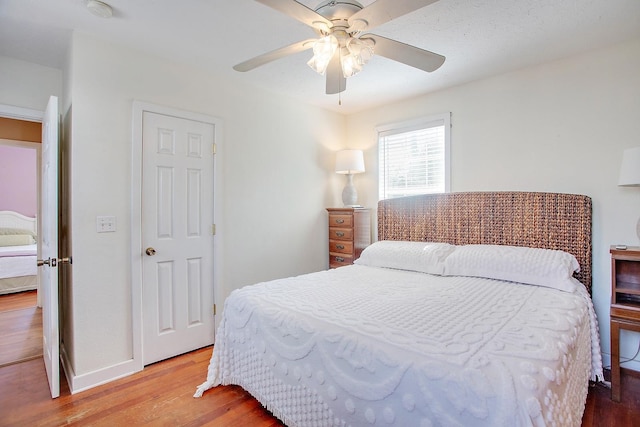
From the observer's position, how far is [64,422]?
6.08 ft

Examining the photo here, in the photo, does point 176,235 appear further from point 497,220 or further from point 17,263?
point 17,263

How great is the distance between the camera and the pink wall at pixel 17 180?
234 inches

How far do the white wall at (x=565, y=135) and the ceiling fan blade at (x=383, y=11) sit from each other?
1.97m

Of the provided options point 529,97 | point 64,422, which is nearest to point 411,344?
point 64,422

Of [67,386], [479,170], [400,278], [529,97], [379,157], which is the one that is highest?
[529,97]

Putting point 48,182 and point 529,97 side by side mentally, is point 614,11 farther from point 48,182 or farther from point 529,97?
point 48,182

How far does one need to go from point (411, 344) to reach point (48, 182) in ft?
8.58

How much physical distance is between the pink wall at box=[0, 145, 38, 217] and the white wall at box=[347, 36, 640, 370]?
24.6ft

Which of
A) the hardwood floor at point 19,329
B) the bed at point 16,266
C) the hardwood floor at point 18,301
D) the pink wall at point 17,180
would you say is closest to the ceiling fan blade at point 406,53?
the hardwood floor at point 19,329

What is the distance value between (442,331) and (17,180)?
800cm

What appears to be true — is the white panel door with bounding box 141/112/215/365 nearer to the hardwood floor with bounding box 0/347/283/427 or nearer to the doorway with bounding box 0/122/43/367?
the hardwood floor with bounding box 0/347/283/427

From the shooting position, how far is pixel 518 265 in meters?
2.23

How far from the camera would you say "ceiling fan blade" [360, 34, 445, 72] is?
5.41 feet

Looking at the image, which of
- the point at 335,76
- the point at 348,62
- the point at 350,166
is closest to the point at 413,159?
the point at 350,166
